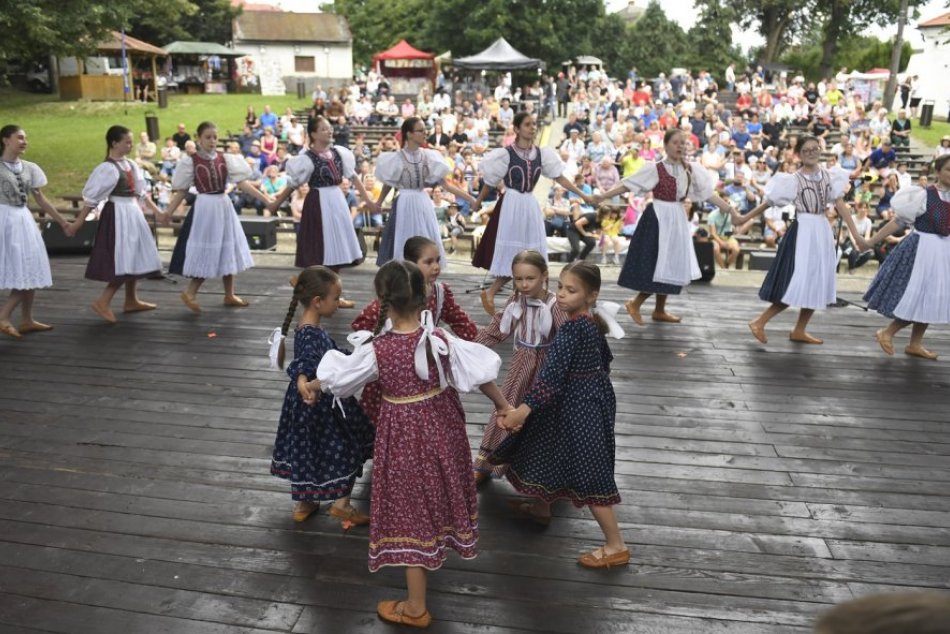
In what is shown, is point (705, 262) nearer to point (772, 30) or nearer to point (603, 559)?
point (603, 559)

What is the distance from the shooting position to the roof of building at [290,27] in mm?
40906

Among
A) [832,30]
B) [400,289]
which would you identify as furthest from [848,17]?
[400,289]

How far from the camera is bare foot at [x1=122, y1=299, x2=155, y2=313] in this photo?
22.6 ft

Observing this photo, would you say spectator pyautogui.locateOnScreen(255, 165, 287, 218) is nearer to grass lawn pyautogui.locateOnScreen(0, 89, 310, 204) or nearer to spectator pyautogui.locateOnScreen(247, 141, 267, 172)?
spectator pyautogui.locateOnScreen(247, 141, 267, 172)

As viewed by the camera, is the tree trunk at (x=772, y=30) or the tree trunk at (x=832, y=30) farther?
the tree trunk at (x=772, y=30)

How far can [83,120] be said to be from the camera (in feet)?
83.3

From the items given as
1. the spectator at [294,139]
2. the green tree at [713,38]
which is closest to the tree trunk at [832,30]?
the green tree at [713,38]

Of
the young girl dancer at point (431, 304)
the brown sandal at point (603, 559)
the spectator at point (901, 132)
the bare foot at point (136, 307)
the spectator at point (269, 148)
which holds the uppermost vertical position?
the spectator at point (901, 132)

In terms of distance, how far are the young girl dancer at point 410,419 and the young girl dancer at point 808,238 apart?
12.6ft

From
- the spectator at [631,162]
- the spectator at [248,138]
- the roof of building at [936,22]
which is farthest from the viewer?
the roof of building at [936,22]

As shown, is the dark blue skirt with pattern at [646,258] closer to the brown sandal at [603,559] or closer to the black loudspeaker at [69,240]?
the brown sandal at [603,559]

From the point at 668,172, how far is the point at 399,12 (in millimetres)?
41518

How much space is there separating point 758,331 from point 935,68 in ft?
98.6

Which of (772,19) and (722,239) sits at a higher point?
(772,19)
